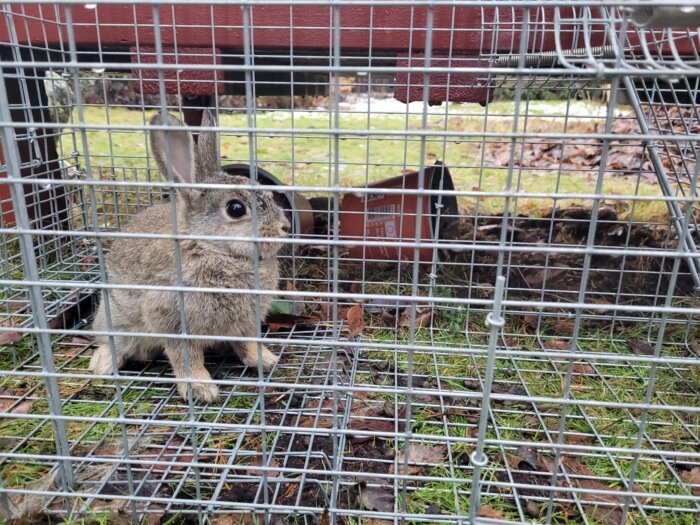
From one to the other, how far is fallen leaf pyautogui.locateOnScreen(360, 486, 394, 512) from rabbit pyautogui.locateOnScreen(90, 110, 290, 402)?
698mm

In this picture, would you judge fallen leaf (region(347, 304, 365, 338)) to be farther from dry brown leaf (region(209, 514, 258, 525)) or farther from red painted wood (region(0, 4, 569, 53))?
red painted wood (region(0, 4, 569, 53))

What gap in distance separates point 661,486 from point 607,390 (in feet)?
1.70

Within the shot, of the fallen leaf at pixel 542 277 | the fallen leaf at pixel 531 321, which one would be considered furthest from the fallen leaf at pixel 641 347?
the fallen leaf at pixel 542 277

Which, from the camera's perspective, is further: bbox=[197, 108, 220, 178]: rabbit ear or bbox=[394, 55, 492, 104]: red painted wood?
bbox=[394, 55, 492, 104]: red painted wood

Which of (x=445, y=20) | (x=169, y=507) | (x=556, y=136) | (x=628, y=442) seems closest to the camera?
(x=556, y=136)

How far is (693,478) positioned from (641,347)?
86 centimetres

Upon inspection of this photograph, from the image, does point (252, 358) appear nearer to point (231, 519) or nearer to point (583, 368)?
point (231, 519)

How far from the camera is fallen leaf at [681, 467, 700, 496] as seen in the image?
150 cm

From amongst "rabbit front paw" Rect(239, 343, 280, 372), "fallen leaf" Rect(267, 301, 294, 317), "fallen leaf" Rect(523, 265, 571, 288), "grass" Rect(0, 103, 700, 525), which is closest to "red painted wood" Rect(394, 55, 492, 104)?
"grass" Rect(0, 103, 700, 525)

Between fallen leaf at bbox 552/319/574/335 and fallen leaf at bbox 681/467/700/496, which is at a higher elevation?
fallen leaf at bbox 552/319/574/335

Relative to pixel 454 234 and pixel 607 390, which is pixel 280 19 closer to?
pixel 454 234

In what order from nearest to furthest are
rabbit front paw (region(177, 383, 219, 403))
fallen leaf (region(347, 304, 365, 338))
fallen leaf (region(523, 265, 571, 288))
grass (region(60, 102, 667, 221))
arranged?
rabbit front paw (region(177, 383, 219, 403)), fallen leaf (region(347, 304, 365, 338)), fallen leaf (region(523, 265, 571, 288)), grass (region(60, 102, 667, 221))

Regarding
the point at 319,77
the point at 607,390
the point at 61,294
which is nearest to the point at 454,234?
the point at 607,390

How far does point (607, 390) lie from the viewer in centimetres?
200
